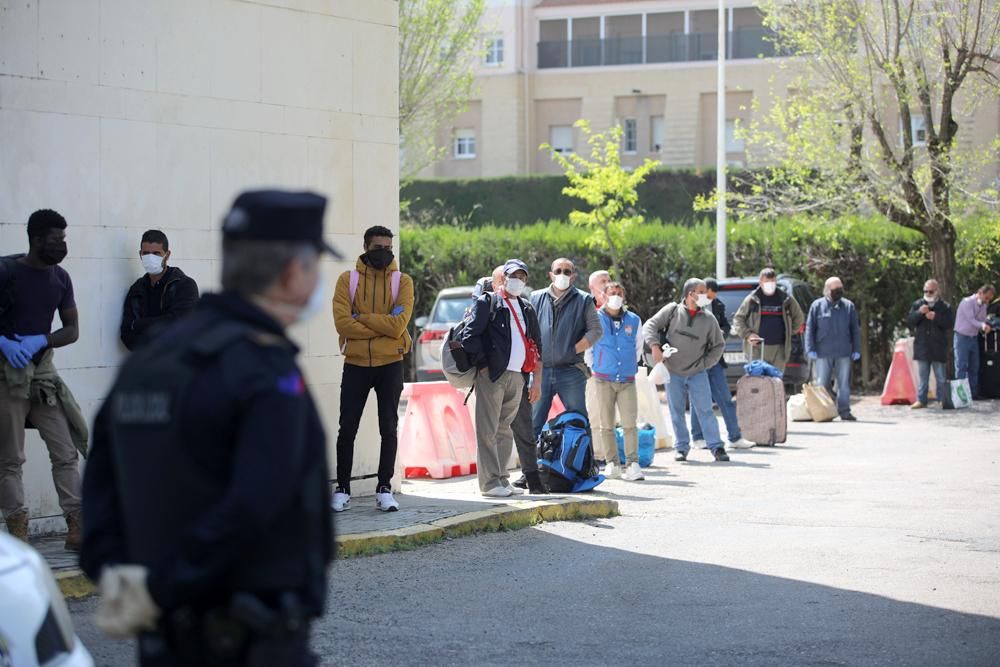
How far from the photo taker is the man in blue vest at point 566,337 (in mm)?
12734

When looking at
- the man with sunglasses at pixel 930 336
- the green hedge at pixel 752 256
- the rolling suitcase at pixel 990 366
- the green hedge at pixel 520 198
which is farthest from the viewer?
the green hedge at pixel 520 198

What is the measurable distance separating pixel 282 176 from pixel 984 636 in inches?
248

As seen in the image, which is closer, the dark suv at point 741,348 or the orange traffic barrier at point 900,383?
the dark suv at point 741,348

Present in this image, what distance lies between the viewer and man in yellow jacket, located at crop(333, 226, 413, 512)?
10562 millimetres

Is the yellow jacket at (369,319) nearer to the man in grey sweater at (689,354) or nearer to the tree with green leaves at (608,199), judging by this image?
the man in grey sweater at (689,354)

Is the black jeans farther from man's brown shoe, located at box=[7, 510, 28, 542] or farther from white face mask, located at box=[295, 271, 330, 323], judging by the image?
white face mask, located at box=[295, 271, 330, 323]

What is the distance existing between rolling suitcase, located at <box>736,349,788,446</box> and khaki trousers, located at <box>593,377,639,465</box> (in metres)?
3.46

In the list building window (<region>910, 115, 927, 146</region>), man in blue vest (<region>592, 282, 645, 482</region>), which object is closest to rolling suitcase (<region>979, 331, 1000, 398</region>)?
building window (<region>910, 115, 927, 146</region>)

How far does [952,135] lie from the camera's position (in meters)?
22.6

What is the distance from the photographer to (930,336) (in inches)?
840

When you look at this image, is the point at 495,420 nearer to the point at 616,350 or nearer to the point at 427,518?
the point at 427,518

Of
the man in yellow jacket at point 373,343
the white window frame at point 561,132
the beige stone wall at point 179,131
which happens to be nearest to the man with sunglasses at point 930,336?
the beige stone wall at point 179,131

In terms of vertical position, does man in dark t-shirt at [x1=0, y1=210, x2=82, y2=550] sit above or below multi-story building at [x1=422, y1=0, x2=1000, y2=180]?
below

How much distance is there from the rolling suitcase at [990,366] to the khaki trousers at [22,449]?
1712cm
